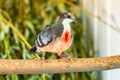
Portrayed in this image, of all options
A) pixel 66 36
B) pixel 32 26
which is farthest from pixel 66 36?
pixel 32 26

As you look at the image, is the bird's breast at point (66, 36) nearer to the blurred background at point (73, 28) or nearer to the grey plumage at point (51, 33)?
the grey plumage at point (51, 33)

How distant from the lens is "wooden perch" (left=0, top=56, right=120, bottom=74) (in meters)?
0.82

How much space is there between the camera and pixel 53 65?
0.83m

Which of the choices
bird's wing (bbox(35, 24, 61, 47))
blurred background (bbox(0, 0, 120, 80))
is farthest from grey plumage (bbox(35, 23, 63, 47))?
blurred background (bbox(0, 0, 120, 80))

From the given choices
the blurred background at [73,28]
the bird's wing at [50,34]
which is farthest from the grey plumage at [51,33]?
the blurred background at [73,28]

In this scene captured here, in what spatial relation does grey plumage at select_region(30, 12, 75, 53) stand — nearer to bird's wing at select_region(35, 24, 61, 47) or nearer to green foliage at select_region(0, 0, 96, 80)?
bird's wing at select_region(35, 24, 61, 47)

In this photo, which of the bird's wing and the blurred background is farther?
the blurred background

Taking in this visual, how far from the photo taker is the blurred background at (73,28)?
1.24m

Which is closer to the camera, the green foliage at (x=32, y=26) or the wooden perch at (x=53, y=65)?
the wooden perch at (x=53, y=65)

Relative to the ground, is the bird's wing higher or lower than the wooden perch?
higher

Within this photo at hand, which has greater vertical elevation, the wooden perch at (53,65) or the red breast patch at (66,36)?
the red breast patch at (66,36)

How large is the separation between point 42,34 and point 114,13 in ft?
1.55

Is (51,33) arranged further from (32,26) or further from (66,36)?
(32,26)

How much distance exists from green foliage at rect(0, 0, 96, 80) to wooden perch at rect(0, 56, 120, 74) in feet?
1.15
